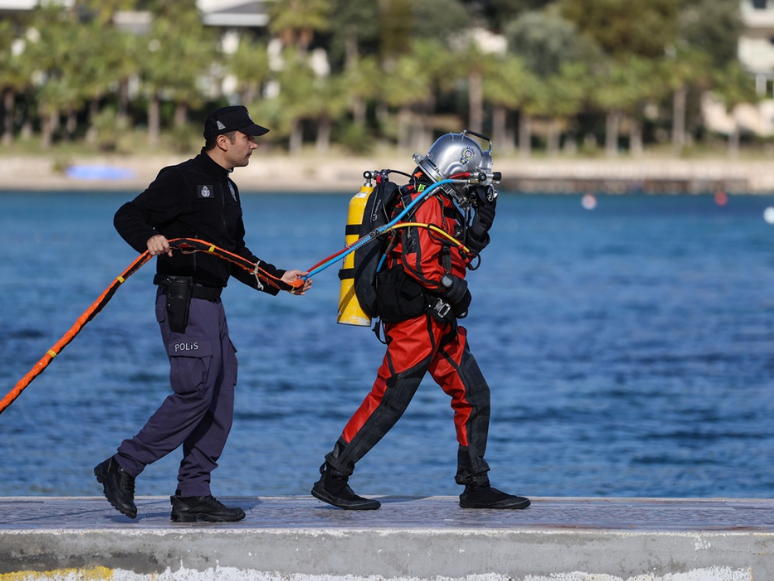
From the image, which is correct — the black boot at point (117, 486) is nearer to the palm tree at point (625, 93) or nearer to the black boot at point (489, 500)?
the black boot at point (489, 500)

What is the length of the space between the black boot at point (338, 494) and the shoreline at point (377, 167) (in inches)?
4089

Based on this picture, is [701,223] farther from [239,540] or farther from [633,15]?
[239,540]

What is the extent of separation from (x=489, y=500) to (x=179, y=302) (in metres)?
2.11

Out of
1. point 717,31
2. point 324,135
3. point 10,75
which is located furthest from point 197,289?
point 717,31

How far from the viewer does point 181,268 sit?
22.3 feet

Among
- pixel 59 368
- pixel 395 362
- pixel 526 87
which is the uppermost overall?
pixel 526 87

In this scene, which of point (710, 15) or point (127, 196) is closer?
point (127, 196)

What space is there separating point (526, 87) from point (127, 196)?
1488 inches

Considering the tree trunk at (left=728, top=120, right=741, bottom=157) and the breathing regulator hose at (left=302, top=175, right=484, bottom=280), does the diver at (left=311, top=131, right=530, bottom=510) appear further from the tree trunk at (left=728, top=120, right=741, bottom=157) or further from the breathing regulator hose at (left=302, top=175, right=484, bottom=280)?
the tree trunk at (left=728, top=120, right=741, bottom=157)

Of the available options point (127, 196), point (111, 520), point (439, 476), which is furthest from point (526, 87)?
point (111, 520)

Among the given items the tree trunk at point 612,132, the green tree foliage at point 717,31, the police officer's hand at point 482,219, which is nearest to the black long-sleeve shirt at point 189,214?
the police officer's hand at point 482,219

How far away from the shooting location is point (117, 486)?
6.77m

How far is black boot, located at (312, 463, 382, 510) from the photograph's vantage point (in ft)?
23.9

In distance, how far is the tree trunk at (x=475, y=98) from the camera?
122 meters
